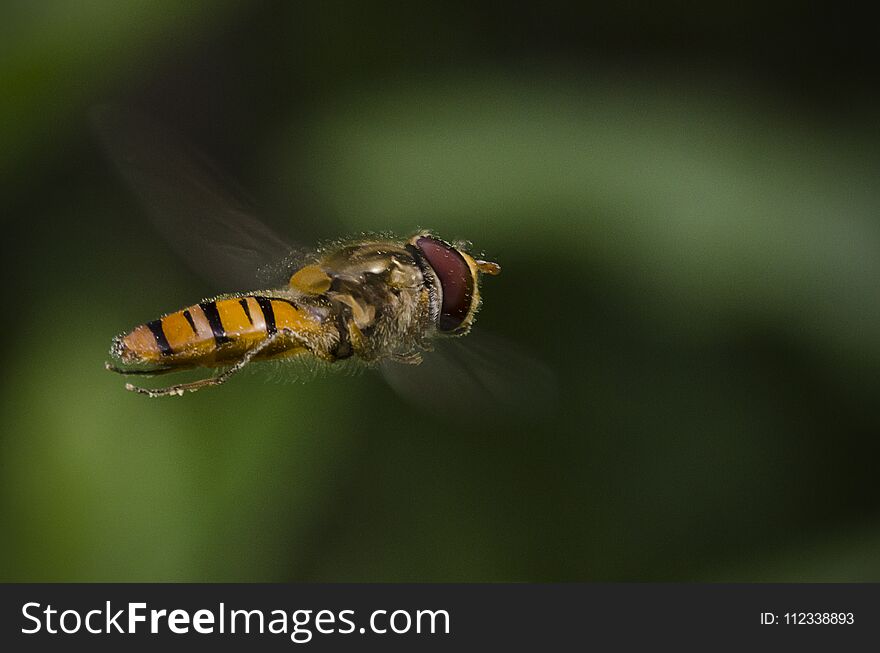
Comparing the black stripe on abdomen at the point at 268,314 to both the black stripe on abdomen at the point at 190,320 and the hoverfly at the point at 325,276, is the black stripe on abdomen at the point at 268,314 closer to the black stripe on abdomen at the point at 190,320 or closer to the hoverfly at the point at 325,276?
the hoverfly at the point at 325,276

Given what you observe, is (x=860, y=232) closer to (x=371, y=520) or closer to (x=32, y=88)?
(x=371, y=520)

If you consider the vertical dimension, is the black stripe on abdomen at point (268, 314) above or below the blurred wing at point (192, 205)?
below

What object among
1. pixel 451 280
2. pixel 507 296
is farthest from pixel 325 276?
pixel 507 296

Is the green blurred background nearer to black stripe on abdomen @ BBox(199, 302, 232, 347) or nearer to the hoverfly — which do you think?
the hoverfly

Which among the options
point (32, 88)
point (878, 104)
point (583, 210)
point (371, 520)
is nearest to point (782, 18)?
point (878, 104)

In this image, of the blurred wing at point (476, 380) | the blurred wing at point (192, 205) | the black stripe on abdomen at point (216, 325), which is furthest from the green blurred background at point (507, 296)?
the black stripe on abdomen at point (216, 325)

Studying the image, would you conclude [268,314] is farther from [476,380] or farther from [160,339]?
[476,380]

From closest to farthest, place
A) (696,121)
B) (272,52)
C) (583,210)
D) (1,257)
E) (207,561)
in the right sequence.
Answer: (207,561)
(583,210)
(696,121)
(1,257)
(272,52)
